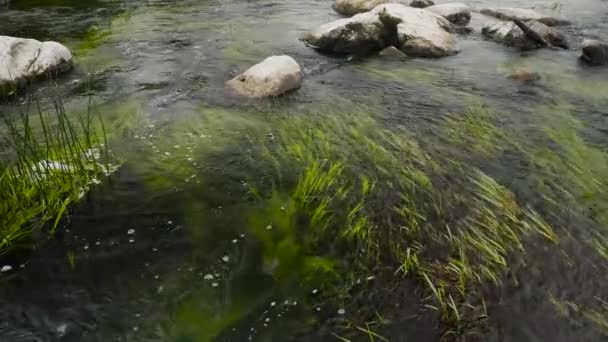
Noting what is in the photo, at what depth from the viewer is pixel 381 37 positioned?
10781mm

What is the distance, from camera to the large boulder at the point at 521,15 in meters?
12.6

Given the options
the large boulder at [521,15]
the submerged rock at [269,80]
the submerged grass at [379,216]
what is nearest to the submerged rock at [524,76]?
the submerged grass at [379,216]

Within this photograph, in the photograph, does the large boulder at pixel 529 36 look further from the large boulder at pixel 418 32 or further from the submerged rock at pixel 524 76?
the submerged rock at pixel 524 76

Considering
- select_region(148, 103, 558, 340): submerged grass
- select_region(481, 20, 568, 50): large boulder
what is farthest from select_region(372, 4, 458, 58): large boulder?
select_region(148, 103, 558, 340): submerged grass

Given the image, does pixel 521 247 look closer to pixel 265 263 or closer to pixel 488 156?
Result: pixel 488 156

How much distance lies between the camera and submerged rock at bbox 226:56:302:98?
8188 millimetres

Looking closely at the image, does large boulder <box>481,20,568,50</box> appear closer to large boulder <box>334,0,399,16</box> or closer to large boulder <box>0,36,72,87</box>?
large boulder <box>334,0,399,16</box>

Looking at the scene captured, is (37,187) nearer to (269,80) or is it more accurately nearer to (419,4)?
(269,80)

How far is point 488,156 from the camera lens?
20.4 feet

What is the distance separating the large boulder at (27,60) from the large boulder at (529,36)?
10022 millimetres

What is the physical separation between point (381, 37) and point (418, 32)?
877 mm

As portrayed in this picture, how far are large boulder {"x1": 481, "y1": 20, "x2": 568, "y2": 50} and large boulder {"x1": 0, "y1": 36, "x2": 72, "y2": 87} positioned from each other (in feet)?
32.9

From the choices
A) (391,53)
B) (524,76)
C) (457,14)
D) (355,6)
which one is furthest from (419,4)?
(524,76)

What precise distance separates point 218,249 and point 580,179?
180 inches
